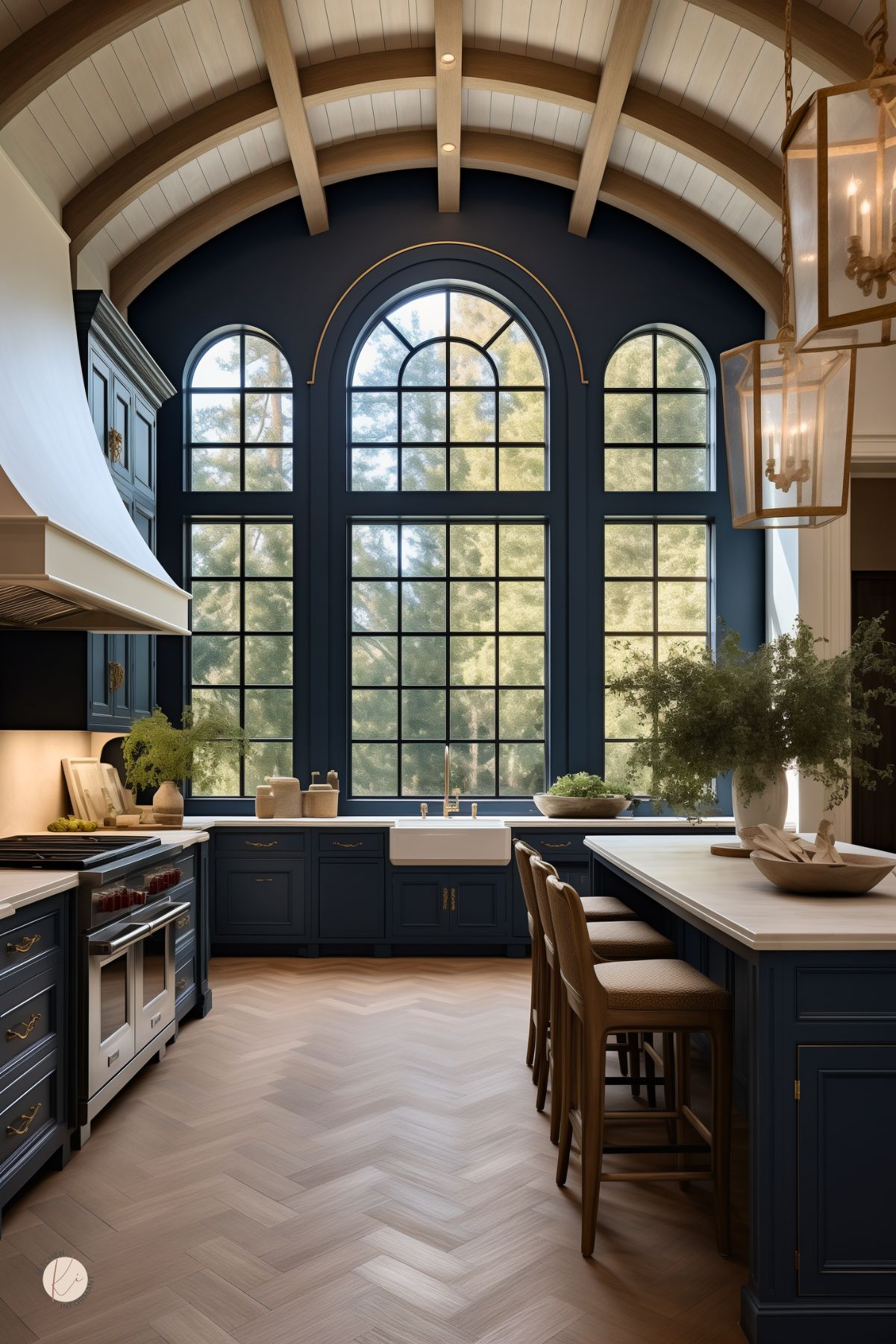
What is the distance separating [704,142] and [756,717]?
13.5 ft

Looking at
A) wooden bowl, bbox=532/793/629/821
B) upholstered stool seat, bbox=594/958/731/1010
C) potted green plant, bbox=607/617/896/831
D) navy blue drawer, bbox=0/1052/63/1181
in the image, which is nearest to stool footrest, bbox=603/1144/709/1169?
upholstered stool seat, bbox=594/958/731/1010

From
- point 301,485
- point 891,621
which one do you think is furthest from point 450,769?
point 891,621

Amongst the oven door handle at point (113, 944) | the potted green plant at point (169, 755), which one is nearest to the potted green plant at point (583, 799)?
the potted green plant at point (169, 755)

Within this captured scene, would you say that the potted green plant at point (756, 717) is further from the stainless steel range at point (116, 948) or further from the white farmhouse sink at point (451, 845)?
the white farmhouse sink at point (451, 845)

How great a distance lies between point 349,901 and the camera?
6367 millimetres

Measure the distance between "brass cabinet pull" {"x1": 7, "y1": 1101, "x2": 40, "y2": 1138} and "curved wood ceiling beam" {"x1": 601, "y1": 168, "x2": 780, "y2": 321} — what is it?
618 cm

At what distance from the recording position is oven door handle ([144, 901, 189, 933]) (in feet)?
13.2

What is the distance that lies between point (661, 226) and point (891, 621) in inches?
130

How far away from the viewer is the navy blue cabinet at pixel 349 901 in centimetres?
637

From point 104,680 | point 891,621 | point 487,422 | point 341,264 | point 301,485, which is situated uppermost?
point 341,264

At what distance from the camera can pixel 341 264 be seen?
23.2 feet

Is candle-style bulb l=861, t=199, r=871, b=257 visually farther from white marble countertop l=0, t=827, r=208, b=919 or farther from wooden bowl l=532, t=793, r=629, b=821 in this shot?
wooden bowl l=532, t=793, r=629, b=821

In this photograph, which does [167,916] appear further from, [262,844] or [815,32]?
[815,32]

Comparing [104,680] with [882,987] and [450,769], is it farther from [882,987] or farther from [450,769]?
[882,987]
